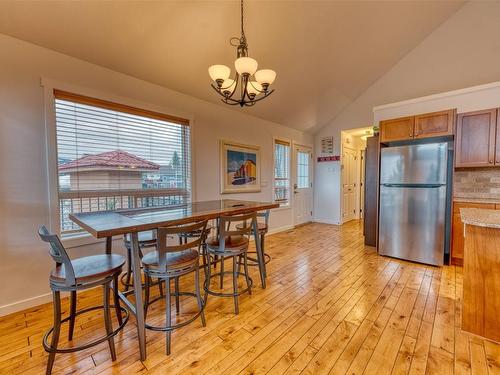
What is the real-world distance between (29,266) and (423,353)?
3.38m

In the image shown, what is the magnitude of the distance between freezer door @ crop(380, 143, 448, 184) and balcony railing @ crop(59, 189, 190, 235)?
3.12 m

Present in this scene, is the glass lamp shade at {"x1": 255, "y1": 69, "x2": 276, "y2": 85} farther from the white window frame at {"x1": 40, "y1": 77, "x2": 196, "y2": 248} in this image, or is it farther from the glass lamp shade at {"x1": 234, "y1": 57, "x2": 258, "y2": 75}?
the white window frame at {"x1": 40, "y1": 77, "x2": 196, "y2": 248}

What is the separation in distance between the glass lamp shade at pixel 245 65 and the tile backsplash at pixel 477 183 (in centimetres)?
322

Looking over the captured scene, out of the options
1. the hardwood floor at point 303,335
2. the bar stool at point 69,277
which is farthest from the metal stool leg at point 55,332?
the hardwood floor at point 303,335

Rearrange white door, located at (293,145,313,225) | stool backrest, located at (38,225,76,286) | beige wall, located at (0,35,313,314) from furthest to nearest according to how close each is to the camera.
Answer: white door, located at (293,145,313,225) < beige wall, located at (0,35,313,314) < stool backrest, located at (38,225,76,286)

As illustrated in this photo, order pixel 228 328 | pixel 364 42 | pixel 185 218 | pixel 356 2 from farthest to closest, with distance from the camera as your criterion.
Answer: pixel 364 42, pixel 356 2, pixel 228 328, pixel 185 218

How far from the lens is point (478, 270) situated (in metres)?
1.74

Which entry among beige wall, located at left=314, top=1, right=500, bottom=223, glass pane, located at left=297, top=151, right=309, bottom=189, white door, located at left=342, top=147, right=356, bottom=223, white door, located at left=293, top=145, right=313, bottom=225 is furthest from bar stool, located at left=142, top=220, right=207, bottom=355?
white door, located at left=342, top=147, right=356, bottom=223

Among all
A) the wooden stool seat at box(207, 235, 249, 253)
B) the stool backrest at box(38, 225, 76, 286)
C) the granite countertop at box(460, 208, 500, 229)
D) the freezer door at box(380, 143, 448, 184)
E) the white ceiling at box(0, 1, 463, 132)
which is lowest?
the wooden stool seat at box(207, 235, 249, 253)

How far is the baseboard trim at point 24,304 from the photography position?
2055mm

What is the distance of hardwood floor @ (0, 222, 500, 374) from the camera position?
1.48 meters

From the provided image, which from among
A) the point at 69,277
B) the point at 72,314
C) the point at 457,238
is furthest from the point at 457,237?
the point at 72,314

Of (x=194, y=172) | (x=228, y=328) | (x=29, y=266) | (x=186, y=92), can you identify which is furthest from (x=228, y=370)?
(x=186, y=92)

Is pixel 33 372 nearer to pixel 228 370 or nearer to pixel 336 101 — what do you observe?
pixel 228 370
